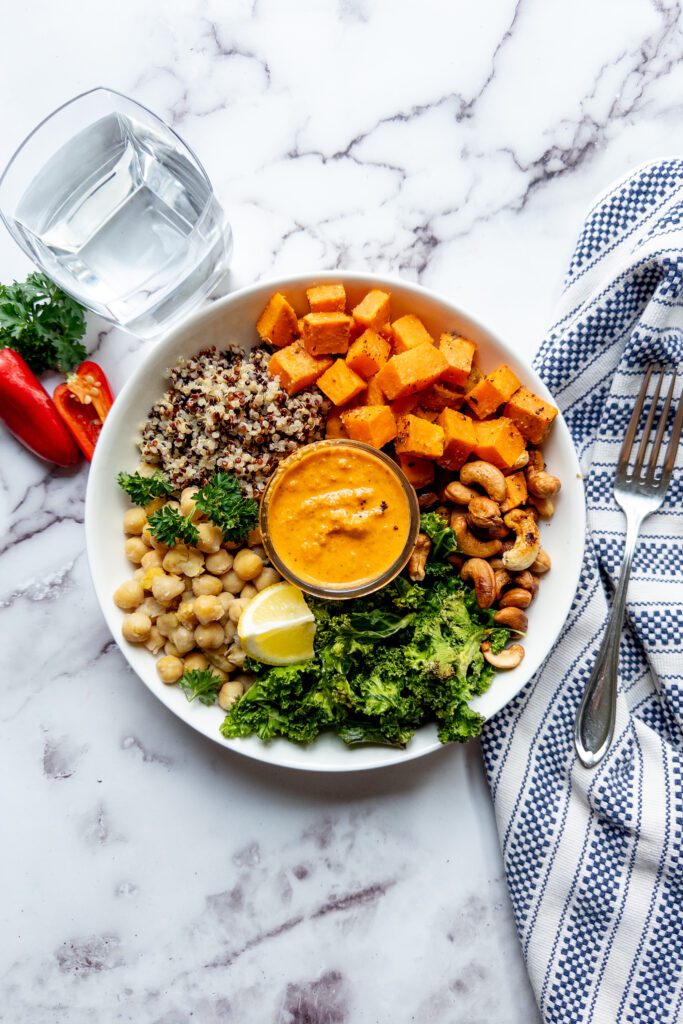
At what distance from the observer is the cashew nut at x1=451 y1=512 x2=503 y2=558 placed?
236 cm

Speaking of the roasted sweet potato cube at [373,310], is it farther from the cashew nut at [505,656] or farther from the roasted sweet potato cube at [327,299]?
the cashew nut at [505,656]

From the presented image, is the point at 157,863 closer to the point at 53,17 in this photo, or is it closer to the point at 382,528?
the point at 382,528

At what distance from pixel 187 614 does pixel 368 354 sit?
90 centimetres

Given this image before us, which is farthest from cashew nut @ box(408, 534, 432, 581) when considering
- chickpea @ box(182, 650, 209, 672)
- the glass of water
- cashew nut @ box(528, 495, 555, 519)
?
the glass of water

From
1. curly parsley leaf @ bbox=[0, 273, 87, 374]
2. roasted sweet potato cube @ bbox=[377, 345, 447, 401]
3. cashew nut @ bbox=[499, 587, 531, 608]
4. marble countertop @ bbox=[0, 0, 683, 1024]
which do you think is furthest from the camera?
marble countertop @ bbox=[0, 0, 683, 1024]

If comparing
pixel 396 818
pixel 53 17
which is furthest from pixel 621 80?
pixel 396 818

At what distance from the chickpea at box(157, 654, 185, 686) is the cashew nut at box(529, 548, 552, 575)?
41.2 inches

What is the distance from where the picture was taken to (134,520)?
2.42m

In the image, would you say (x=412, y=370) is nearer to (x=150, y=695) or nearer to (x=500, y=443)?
(x=500, y=443)

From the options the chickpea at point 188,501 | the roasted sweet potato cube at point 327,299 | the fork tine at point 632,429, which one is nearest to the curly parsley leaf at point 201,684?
the chickpea at point 188,501

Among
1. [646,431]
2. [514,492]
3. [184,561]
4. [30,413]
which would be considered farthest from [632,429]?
[30,413]

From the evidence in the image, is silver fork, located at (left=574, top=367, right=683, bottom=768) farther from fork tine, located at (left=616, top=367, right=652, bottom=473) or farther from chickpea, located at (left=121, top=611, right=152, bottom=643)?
chickpea, located at (left=121, top=611, right=152, bottom=643)

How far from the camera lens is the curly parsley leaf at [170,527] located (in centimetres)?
229

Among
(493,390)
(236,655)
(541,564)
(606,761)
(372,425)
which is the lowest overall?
(606,761)
